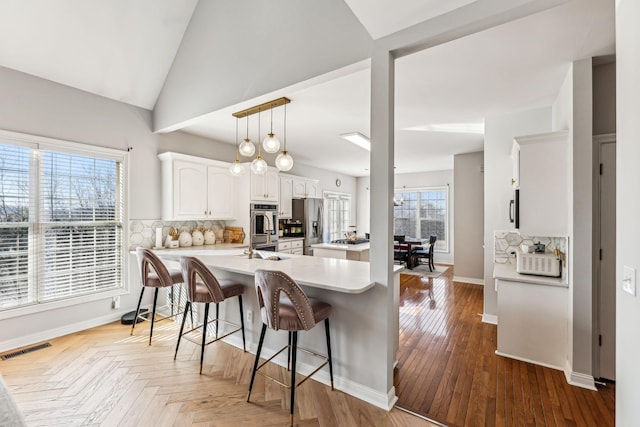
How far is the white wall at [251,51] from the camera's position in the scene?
7.36 feet

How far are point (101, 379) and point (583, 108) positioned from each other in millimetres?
4545

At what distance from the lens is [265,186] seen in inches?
207

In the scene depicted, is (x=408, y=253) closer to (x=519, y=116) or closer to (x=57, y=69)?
(x=519, y=116)

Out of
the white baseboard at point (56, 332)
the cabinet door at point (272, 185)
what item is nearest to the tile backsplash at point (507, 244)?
the cabinet door at point (272, 185)

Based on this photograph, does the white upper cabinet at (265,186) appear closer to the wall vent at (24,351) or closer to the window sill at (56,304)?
the window sill at (56,304)

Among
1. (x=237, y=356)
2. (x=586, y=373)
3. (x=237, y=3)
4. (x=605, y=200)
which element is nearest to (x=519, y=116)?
(x=605, y=200)

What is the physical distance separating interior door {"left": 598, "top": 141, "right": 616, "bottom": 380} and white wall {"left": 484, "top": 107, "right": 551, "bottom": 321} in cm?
127

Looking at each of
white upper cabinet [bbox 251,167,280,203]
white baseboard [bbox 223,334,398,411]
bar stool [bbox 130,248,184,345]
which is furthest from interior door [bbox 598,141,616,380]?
white upper cabinet [bbox 251,167,280,203]

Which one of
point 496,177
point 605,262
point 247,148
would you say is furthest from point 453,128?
point 247,148

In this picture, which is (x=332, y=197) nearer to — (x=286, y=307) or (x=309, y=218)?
(x=309, y=218)

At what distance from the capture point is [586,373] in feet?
7.59

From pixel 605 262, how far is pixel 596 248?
0.46ft
